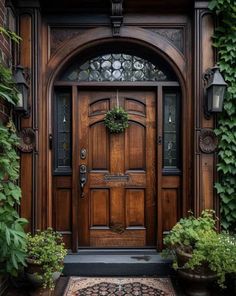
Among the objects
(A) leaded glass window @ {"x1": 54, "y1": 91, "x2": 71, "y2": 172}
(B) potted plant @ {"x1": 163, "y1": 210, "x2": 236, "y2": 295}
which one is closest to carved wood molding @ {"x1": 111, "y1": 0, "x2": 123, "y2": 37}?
(A) leaded glass window @ {"x1": 54, "y1": 91, "x2": 71, "y2": 172}

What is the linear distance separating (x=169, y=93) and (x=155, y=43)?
0.61 metres

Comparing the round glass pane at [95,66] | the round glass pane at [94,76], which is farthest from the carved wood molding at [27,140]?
the round glass pane at [95,66]

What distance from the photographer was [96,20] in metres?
3.77

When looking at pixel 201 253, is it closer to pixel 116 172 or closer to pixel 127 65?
pixel 116 172

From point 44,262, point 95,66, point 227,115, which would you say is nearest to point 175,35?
point 95,66

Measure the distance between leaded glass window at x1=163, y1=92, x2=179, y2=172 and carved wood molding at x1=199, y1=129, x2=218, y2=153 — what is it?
40 centimetres

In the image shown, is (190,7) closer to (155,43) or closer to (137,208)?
(155,43)

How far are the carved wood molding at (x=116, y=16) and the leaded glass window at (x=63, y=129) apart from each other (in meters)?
0.91

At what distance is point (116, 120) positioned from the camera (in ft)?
12.9

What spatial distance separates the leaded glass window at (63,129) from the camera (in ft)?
13.0

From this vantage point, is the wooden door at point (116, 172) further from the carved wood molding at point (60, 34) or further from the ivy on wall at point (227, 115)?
the ivy on wall at point (227, 115)

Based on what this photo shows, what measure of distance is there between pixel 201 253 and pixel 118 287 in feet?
3.09

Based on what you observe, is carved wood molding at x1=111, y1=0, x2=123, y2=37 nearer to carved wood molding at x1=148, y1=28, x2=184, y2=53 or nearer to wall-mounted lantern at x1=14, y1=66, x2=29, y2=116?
carved wood molding at x1=148, y1=28, x2=184, y2=53

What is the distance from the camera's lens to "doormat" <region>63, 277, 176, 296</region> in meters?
Result: 3.22
